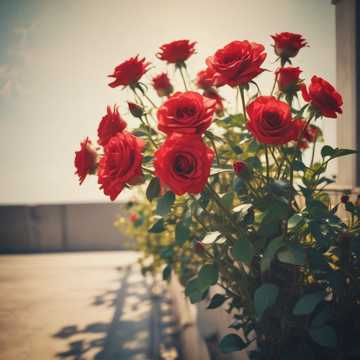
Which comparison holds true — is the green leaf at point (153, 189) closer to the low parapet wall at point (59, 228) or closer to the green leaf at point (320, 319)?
the green leaf at point (320, 319)

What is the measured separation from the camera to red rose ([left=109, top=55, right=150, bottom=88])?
0.88 meters

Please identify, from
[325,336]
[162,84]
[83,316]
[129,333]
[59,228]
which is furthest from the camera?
[59,228]

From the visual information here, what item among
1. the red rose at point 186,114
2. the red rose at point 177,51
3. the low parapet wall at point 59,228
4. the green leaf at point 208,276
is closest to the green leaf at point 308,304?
the green leaf at point 208,276

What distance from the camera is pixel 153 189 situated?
747mm

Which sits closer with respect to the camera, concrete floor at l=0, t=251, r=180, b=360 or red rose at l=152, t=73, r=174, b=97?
red rose at l=152, t=73, r=174, b=97

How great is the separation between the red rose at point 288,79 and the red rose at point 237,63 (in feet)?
0.32

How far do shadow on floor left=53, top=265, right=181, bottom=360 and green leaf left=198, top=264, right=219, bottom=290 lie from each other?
1560mm

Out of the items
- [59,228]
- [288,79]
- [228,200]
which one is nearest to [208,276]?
[228,200]

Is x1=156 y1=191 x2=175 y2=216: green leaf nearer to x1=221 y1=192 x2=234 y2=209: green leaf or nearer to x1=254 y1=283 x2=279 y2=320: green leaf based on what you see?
x1=221 y1=192 x2=234 y2=209: green leaf

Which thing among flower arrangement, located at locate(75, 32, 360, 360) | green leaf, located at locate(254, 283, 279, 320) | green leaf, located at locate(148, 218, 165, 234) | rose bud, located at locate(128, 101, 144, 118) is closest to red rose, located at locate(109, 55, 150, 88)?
flower arrangement, located at locate(75, 32, 360, 360)

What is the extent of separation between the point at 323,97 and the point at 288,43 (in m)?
0.26

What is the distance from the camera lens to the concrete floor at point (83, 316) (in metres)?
2.11

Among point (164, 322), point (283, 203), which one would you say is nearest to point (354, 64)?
point (283, 203)

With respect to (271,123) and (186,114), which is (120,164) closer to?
(186,114)
